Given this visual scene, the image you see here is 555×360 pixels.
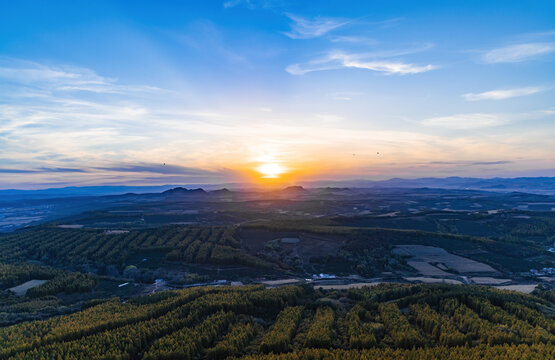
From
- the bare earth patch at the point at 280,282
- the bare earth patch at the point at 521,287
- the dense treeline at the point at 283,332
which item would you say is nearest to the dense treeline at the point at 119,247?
the bare earth patch at the point at 280,282

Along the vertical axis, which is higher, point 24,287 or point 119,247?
point 24,287

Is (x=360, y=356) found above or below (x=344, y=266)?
above

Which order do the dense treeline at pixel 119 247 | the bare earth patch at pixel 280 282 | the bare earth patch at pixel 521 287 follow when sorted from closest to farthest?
1. the bare earth patch at pixel 521 287
2. the bare earth patch at pixel 280 282
3. the dense treeline at pixel 119 247

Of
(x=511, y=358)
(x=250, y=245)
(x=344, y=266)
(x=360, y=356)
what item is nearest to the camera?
(x=511, y=358)

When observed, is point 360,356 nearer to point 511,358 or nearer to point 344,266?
point 511,358

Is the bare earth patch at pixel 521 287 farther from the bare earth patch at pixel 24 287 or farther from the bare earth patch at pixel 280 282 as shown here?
the bare earth patch at pixel 24 287

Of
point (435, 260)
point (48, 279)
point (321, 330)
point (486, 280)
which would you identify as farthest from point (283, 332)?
→ point (435, 260)

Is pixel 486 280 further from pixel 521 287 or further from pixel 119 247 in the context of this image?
pixel 119 247

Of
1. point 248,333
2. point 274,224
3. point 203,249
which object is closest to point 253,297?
point 248,333
